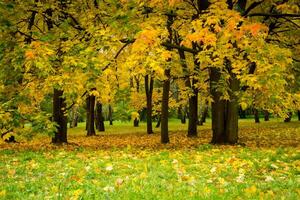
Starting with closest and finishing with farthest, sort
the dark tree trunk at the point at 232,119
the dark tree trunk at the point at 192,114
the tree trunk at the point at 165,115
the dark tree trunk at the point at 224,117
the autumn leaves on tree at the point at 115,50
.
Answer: the autumn leaves on tree at the point at 115,50 → the dark tree trunk at the point at 232,119 → the dark tree trunk at the point at 224,117 → the tree trunk at the point at 165,115 → the dark tree trunk at the point at 192,114

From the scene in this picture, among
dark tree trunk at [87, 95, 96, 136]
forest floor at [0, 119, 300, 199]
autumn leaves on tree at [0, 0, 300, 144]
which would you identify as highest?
autumn leaves on tree at [0, 0, 300, 144]

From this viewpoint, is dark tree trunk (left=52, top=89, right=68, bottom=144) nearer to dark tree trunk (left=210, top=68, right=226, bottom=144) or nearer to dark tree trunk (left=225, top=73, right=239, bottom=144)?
dark tree trunk (left=210, top=68, right=226, bottom=144)

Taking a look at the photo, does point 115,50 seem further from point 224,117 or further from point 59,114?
point 59,114

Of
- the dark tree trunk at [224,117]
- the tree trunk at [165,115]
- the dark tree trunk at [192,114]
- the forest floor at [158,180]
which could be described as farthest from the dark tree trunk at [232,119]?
the dark tree trunk at [192,114]

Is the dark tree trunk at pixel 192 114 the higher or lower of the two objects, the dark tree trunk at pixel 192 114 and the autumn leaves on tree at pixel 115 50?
the lower

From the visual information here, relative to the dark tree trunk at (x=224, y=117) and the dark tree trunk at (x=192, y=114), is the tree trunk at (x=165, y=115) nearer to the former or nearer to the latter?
the dark tree trunk at (x=224, y=117)

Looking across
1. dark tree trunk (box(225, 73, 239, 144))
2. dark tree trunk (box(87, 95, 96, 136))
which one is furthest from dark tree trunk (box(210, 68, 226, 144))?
dark tree trunk (box(87, 95, 96, 136))

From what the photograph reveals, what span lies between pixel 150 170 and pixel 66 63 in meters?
6.11

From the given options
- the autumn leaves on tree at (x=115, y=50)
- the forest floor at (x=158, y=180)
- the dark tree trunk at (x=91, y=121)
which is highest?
the autumn leaves on tree at (x=115, y=50)

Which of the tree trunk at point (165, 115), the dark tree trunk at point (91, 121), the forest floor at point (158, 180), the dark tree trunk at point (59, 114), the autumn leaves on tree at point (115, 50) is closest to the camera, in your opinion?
the forest floor at point (158, 180)

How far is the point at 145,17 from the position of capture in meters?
18.2

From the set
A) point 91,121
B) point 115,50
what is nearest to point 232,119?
point 115,50

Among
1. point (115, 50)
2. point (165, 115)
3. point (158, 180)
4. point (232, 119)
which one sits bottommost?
point (158, 180)

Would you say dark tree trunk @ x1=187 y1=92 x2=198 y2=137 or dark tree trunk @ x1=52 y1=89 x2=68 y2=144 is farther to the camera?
dark tree trunk @ x1=187 y1=92 x2=198 y2=137
